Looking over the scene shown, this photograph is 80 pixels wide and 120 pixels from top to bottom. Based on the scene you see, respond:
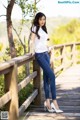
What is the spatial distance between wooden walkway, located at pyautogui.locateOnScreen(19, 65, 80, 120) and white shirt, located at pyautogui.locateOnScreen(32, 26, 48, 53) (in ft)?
3.48

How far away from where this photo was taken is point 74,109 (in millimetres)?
6586

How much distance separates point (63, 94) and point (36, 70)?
54.7 inches

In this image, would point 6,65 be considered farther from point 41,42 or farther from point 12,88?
point 41,42

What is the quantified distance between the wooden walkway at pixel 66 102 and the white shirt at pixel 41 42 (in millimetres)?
1059

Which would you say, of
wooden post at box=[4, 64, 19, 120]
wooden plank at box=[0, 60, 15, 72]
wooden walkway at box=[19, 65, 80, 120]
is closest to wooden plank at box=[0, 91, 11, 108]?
wooden post at box=[4, 64, 19, 120]

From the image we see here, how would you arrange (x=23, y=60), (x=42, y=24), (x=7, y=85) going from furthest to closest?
(x=42, y=24) → (x=23, y=60) → (x=7, y=85)

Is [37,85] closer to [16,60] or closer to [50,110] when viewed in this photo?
[50,110]

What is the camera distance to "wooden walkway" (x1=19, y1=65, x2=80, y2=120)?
600 cm

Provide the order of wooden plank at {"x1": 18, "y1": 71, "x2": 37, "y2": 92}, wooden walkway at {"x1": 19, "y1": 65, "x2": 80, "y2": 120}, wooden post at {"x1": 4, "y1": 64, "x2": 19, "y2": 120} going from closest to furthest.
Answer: wooden post at {"x1": 4, "y1": 64, "x2": 19, "y2": 120}, wooden plank at {"x1": 18, "y1": 71, "x2": 37, "y2": 92}, wooden walkway at {"x1": 19, "y1": 65, "x2": 80, "y2": 120}

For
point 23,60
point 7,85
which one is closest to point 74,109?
point 23,60

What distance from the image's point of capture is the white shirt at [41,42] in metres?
6.05

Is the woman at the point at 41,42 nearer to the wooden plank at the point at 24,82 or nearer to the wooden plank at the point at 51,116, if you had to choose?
the wooden plank at the point at 51,116

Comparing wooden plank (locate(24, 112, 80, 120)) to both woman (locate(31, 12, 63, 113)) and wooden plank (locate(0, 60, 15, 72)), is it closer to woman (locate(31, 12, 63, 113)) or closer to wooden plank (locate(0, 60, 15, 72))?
woman (locate(31, 12, 63, 113))

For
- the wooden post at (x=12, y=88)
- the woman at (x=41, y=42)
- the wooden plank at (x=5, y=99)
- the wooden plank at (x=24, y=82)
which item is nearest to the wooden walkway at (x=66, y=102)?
the woman at (x=41, y=42)
